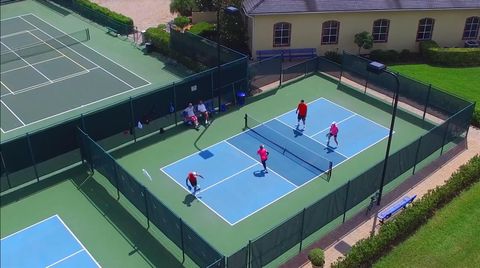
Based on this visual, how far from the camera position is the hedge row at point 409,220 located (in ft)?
55.9

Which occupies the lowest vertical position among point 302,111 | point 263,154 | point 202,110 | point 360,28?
point 263,154

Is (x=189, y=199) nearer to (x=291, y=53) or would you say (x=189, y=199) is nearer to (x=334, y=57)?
(x=291, y=53)

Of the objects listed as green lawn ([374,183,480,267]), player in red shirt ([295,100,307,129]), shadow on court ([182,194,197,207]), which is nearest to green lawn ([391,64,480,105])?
player in red shirt ([295,100,307,129])

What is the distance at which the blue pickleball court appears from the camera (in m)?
20.6

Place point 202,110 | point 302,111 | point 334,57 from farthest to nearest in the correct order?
point 334,57 → point 202,110 → point 302,111

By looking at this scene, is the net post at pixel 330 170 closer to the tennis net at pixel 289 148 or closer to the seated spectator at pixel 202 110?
the tennis net at pixel 289 148

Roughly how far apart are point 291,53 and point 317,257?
17452 millimetres

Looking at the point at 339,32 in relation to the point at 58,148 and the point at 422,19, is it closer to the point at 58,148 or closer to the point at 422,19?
the point at 422,19

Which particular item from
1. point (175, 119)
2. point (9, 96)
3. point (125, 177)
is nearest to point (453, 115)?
point (175, 119)

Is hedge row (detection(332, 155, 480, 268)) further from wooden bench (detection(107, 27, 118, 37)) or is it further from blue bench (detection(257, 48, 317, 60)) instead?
wooden bench (detection(107, 27, 118, 37))

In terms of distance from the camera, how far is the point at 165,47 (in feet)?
107

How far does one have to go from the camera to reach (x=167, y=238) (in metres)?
18.4

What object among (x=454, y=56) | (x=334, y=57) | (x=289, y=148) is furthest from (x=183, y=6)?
(x=454, y=56)

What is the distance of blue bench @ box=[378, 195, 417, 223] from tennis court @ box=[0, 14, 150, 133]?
49.7 ft
